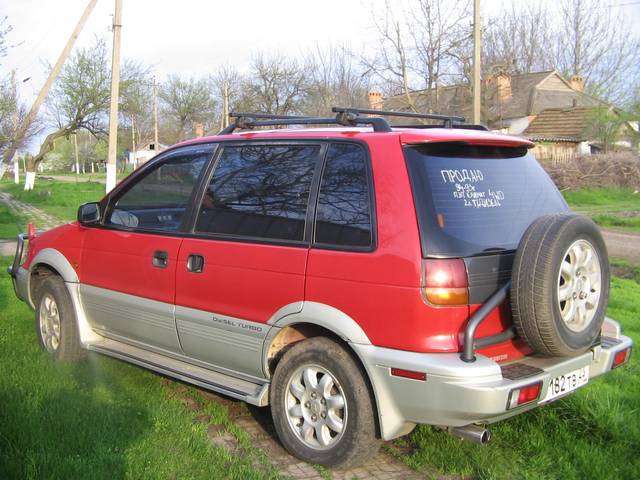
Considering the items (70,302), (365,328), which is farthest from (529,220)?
(70,302)

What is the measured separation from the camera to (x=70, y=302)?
530 centimetres

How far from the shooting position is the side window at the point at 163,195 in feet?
15.1

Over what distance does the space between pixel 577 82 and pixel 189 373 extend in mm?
46381

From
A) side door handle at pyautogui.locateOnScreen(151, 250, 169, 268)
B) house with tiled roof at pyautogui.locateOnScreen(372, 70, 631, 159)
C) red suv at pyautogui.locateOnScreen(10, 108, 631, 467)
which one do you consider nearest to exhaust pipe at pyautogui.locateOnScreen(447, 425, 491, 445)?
red suv at pyautogui.locateOnScreen(10, 108, 631, 467)

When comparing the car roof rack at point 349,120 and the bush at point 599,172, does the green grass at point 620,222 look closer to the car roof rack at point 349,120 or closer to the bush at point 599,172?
the bush at point 599,172

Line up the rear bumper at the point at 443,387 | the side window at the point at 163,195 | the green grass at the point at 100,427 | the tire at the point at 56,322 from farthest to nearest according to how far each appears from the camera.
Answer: the tire at the point at 56,322
the side window at the point at 163,195
the green grass at the point at 100,427
the rear bumper at the point at 443,387

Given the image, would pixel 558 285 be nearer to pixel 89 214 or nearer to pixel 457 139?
pixel 457 139

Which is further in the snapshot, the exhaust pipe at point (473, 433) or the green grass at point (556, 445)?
the green grass at point (556, 445)

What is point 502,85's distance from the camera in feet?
104

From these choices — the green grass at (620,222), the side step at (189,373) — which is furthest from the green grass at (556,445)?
the green grass at (620,222)

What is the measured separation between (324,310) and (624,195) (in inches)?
1025

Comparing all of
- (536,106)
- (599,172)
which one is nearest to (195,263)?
(599,172)

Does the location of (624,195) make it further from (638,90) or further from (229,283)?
(229,283)

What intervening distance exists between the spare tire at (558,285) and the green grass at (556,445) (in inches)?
→ 23.7
